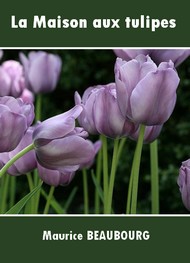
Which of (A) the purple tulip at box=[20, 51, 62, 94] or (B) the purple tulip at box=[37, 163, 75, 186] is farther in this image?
(A) the purple tulip at box=[20, 51, 62, 94]

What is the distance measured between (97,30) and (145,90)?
0.19m

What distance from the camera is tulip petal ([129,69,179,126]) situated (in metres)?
0.61

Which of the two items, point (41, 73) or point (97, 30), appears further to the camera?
point (41, 73)

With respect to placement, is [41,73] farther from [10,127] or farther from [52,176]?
[10,127]

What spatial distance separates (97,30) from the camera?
2.57 feet

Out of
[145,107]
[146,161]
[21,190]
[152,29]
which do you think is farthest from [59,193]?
[145,107]

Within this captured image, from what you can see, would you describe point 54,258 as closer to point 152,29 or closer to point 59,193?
point 152,29

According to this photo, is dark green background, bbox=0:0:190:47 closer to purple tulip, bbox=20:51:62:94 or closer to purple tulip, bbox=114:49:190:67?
purple tulip, bbox=114:49:190:67

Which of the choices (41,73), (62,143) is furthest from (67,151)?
(41,73)

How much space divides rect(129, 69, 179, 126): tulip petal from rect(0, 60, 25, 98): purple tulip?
528 millimetres

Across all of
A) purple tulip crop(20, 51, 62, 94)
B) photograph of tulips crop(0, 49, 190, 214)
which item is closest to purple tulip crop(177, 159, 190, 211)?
photograph of tulips crop(0, 49, 190, 214)

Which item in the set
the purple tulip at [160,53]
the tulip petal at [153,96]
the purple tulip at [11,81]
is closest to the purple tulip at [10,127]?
the tulip petal at [153,96]

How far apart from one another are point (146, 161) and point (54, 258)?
123cm

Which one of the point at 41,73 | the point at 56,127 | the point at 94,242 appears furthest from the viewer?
the point at 41,73
